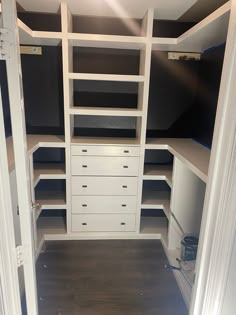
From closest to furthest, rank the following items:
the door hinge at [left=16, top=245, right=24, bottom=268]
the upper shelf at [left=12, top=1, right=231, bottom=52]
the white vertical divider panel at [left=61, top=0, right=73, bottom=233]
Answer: the door hinge at [left=16, top=245, right=24, bottom=268] < the upper shelf at [left=12, top=1, right=231, bottom=52] < the white vertical divider panel at [left=61, top=0, right=73, bottom=233]

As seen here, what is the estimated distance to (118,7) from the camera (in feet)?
6.86

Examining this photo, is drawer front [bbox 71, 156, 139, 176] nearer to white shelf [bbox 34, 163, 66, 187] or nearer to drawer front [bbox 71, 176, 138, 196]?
drawer front [bbox 71, 176, 138, 196]

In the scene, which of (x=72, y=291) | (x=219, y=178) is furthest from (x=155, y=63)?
(x=72, y=291)

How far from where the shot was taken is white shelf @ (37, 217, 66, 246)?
2578 millimetres

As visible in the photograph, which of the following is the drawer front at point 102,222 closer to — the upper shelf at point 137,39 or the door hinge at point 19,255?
the door hinge at point 19,255

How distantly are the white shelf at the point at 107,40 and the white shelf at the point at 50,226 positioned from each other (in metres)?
1.85

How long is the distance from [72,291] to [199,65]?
2.45 meters

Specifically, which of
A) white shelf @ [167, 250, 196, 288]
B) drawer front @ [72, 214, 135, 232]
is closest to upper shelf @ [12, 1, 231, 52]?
drawer front @ [72, 214, 135, 232]

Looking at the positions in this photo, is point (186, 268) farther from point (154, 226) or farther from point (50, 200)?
point (50, 200)

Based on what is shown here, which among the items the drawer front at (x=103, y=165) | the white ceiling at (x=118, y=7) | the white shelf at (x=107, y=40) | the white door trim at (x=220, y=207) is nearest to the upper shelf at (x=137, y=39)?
the white shelf at (x=107, y=40)

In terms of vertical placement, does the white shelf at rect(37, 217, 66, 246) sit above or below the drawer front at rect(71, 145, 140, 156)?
below

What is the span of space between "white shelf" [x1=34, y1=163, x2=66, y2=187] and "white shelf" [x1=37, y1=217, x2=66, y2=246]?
0.58m

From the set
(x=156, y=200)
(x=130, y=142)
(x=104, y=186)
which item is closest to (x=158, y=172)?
(x=156, y=200)

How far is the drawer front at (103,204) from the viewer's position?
2.53m
